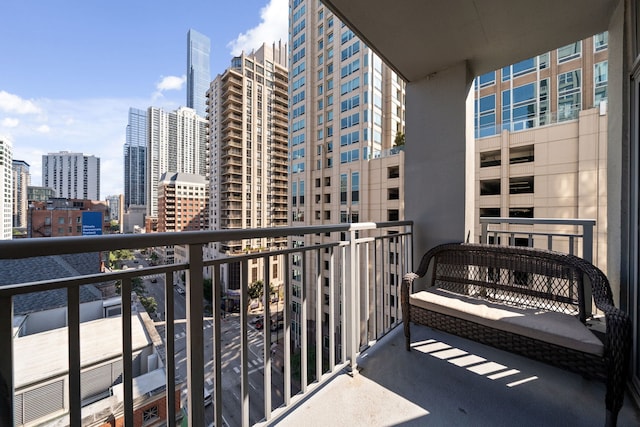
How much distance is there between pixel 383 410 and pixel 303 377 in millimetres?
487

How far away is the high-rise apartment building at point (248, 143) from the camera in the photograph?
31969mm

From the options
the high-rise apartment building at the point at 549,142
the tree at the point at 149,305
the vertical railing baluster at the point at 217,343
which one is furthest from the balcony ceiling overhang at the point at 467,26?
the high-rise apartment building at the point at 549,142

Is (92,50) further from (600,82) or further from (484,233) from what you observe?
(600,82)

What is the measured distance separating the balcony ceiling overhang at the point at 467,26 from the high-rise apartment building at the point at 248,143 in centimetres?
2910

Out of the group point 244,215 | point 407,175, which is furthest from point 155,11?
point 244,215

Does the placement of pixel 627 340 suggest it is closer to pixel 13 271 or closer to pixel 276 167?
pixel 13 271

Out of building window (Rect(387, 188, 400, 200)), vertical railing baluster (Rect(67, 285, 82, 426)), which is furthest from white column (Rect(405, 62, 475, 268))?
building window (Rect(387, 188, 400, 200))

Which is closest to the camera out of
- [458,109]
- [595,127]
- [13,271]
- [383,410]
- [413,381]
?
[13,271]

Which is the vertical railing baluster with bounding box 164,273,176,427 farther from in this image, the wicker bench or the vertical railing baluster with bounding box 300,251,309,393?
the wicker bench

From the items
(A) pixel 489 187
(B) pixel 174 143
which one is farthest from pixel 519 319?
(B) pixel 174 143

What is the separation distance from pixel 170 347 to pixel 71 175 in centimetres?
3625

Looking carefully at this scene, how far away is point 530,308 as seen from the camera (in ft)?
6.00

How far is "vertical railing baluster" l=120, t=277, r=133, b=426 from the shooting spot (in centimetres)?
90

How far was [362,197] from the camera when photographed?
1756 centimetres
